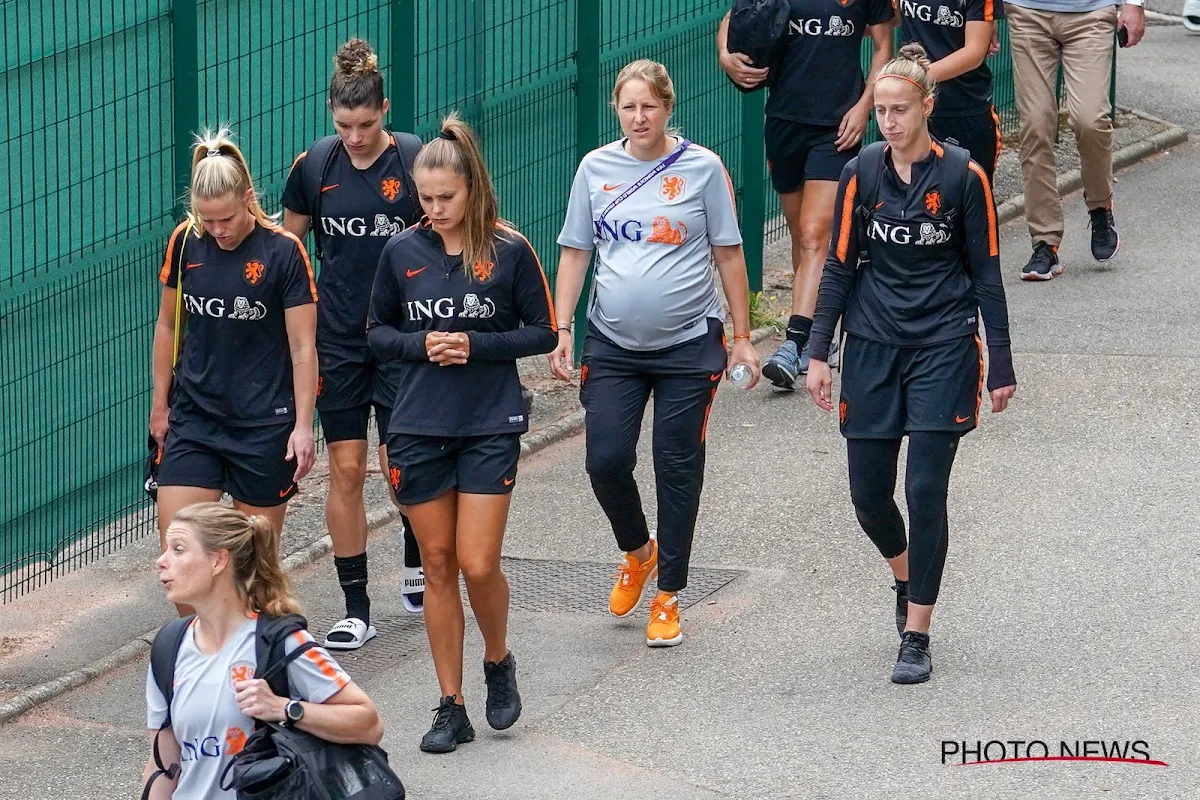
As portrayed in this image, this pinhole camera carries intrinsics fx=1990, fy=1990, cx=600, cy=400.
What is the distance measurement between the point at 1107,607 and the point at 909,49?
2200 mm

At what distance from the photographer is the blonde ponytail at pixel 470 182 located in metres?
6.46

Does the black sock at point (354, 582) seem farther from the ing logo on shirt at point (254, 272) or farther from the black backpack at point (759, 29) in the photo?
the black backpack at point (759, 29)

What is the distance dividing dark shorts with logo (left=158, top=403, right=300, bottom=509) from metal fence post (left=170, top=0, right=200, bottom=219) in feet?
6.44

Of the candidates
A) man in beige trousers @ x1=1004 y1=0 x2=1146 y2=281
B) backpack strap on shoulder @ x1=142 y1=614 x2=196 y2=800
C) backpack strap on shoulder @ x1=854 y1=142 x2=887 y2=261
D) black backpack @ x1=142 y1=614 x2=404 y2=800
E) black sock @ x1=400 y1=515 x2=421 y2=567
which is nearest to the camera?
black backpack @ x1=142 y1=614 x2=404 y2=800

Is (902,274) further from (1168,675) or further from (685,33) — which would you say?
(685,33)

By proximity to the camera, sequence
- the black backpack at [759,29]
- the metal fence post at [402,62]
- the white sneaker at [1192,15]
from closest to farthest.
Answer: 1. the metal fence post at [402,62]
2. the black backpack at [759,29]
3. the white sneaker at [1192,15]

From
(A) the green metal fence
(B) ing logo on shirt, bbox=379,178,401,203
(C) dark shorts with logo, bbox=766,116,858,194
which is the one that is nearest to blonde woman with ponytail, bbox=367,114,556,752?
(B) ing logo on shirt, bbox=379,178,401,203

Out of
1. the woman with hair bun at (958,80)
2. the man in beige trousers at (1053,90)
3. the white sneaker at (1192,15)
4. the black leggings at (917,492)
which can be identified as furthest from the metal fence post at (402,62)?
the white sneaker at (1192,15)

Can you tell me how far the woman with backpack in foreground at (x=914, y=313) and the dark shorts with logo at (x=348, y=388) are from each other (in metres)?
1.76

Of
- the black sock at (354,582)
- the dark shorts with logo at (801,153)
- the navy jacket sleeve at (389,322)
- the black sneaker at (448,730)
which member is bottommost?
the black sock at (354,582)

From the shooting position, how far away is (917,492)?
672 cm

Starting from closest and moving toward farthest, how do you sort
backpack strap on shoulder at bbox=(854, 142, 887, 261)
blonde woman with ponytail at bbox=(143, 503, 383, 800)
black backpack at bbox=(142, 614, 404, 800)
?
black backpack at bbox=(142, 614, 404, 800), blonde woman with ponytail at bbox=(143, 503, 383, 800), backpack strap on shoulder at bbox=(854, 142, 887, 261)

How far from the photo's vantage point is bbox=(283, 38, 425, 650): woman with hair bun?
7.45 meters

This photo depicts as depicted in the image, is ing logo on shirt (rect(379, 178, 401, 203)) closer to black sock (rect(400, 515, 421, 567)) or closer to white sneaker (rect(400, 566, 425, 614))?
black sock (rect(400, 515, 421, 567))
